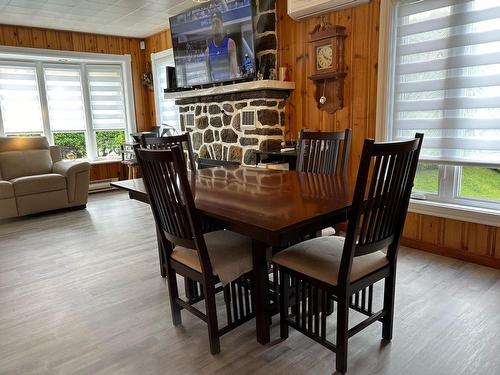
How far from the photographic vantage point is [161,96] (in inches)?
249

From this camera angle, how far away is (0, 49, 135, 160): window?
5.52 meters

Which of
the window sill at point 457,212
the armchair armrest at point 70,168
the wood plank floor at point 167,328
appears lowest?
the wood plank floor at point 167,328

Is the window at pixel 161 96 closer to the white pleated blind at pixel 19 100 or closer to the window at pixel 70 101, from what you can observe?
the window at pixel 70 101

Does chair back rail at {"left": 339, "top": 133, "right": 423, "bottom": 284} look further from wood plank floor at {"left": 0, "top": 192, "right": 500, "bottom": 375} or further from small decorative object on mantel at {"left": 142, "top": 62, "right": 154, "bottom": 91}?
small decorative object on mantel at {"left": 142, "top": 62, "right": 154, "bottom": 91}

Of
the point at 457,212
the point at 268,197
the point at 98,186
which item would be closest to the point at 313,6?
the point at 457,212

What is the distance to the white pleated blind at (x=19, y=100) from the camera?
5441 millimetres

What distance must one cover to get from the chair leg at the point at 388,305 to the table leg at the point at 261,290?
1.93 ft

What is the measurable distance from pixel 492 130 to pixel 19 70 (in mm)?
6187

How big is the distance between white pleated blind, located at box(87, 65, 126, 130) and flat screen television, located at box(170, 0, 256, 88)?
74.2 inches

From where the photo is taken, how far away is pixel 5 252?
3.35m

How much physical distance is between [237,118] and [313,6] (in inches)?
57.4

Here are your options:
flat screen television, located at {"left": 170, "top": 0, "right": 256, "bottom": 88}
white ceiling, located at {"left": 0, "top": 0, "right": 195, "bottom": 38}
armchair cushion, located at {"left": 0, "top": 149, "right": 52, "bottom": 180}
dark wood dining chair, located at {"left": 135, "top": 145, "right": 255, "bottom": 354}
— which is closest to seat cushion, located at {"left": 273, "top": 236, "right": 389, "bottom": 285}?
dark wood dining chair, located at {"left": 135, "top": 145, "right": 255, "bottom": 354}

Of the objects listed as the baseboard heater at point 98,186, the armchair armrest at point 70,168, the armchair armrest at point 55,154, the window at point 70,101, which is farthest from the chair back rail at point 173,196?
the window at point 70,101

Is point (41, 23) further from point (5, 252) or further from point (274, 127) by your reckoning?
point (274, 127)
